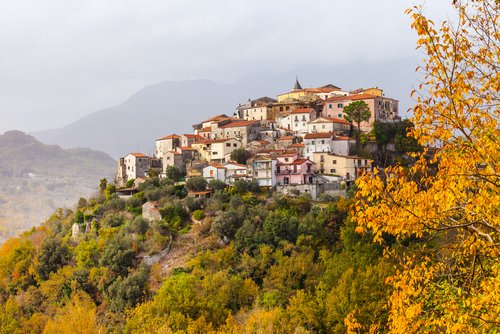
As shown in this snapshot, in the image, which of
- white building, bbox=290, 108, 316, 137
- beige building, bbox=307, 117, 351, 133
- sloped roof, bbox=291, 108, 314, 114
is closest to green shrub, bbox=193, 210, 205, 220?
beige building, bbox=307, 117, 351, 133

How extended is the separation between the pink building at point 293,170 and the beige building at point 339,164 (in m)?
1.92

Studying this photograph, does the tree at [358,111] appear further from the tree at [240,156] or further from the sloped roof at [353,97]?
the tree at [240,156]

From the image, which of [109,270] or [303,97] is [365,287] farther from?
[303,97]

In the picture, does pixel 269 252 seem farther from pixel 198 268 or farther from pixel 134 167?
pixel 134 167

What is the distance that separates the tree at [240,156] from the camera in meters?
59.3

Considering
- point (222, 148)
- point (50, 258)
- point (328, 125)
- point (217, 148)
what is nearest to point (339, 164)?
point (328, 125)

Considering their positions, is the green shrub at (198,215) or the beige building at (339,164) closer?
the green shrub at (198,215)

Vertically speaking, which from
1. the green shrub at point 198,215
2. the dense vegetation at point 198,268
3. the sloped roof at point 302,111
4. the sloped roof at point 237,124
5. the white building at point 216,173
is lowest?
the dense vegetation at point 198,268

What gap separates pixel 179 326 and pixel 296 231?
1771 cm

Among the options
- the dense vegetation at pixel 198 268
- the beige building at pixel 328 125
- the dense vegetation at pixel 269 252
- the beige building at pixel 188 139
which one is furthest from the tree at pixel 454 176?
the beige building at pixel 188 139

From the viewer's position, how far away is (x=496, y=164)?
888cm

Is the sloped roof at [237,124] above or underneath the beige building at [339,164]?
above

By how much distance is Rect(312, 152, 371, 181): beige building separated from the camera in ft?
181

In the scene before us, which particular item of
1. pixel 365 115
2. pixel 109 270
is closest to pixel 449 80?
pixel 109 270
